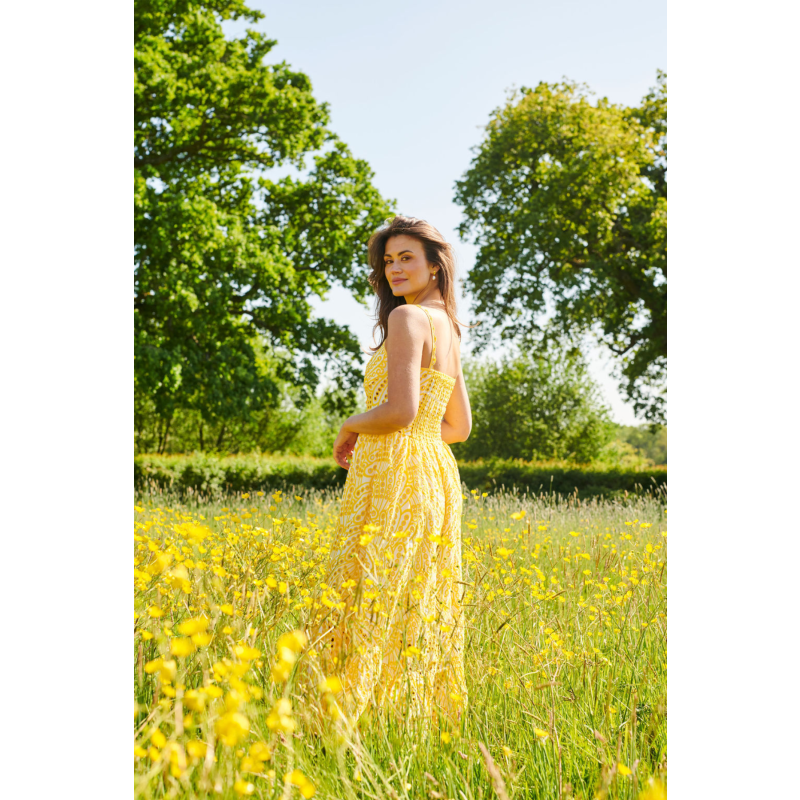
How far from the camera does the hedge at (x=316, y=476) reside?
12.8 metres

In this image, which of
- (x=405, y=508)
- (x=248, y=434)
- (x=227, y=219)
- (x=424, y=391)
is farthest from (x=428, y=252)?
(x=248, y=434)

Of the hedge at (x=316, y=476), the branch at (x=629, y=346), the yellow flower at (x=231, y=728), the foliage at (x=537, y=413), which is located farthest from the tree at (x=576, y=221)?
the yellow flower at (x=231, y=728)

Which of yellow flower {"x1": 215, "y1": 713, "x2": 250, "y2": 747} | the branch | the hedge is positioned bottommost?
the hedge

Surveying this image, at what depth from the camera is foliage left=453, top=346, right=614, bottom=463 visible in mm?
29500

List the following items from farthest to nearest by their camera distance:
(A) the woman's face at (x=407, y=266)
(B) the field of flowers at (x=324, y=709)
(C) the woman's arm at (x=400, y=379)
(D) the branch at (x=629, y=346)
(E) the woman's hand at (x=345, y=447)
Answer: (D) the branch at (x=629, y=346)
(A) the woman's face at (x=407, y=266)
(E) the woman's hand at (x=345, y=447)
(C) the woman's arm at (x=400, y=379)
(B) the field of flowers at (x=324, y=709)

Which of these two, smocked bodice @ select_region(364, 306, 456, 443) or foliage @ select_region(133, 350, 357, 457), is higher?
smocked bodice @ select_region(364, 306, 456, 443)

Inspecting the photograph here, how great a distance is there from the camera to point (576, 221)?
16234mm

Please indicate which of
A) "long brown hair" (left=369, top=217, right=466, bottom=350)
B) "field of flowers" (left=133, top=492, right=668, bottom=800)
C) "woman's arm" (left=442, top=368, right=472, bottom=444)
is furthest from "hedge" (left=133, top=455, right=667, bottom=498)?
"long brown hair" (left=369, top=217, right=466, bottom=350)

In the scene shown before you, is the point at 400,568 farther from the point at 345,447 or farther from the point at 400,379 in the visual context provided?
the point at 400,379

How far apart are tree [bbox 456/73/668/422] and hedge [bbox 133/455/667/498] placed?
310cm

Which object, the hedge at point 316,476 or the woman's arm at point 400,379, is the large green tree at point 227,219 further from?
the woman's arm at point 400,379

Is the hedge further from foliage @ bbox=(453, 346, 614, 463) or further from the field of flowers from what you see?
foliage @ bbox=(453, 346, 614, 463)
